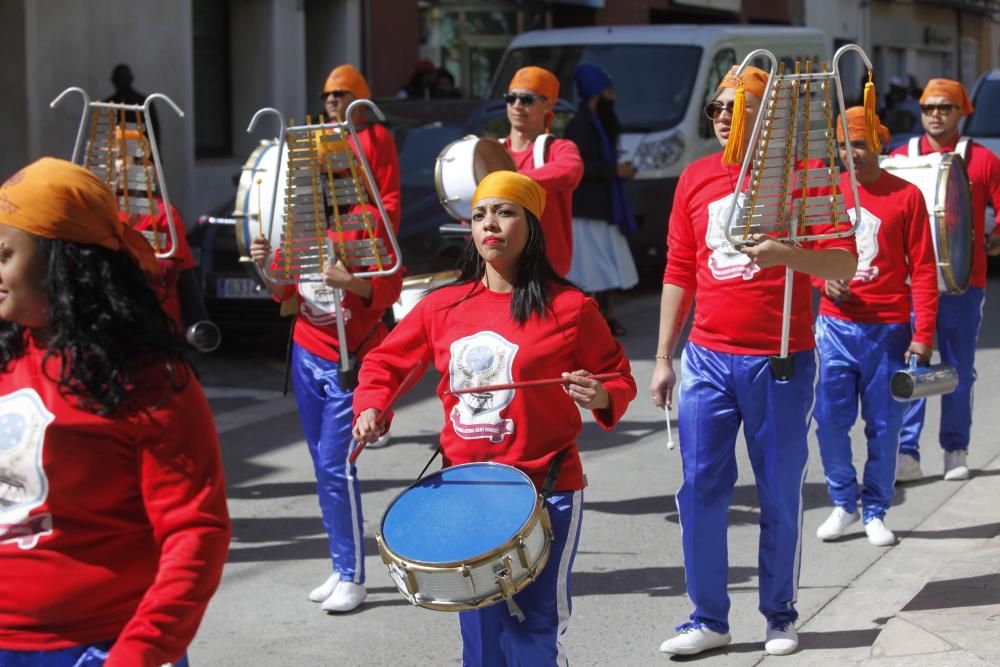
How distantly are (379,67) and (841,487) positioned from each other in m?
14.2

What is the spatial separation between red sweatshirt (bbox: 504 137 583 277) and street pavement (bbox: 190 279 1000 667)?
1229 mm

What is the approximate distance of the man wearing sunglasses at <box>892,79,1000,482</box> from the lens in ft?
25.7

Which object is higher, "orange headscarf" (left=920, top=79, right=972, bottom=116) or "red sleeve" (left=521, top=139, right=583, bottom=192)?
"orange headscarf" (left=920, top=79, right=972, bottom=116)

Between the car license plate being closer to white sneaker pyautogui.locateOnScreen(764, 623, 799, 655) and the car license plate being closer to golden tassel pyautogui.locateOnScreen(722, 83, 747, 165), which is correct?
white sneaker pyautogui.locateOnScreen(764, 623, 799, 655)

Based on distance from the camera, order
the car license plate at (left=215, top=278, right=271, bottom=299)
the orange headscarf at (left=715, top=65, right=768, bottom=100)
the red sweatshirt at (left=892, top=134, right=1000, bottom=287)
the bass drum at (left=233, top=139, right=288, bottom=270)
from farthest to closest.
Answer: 1. the car license plate at (left=215, top=278, right=271, bottom=299)
2. the red sweatshirt at (left=892, top=134, right=1000, bottom=287)
3. the bass drum at (left=233, top=139, right=288, bottom=270)
4. the orange headscarf at (left=715, top=65, right=768, bottom=100)

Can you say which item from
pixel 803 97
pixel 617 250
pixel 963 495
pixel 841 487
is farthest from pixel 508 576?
pixel 617 250

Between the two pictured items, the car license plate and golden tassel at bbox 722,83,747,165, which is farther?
the car license plate

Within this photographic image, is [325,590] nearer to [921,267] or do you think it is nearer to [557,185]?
[557,185]

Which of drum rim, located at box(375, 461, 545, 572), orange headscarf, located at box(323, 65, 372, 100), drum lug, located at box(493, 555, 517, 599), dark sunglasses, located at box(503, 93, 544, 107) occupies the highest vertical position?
orange headscarf, located at box(323, 65, 372, 100)

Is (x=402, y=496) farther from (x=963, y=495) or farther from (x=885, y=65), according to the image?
(x=885, y=65)

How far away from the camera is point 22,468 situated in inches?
108

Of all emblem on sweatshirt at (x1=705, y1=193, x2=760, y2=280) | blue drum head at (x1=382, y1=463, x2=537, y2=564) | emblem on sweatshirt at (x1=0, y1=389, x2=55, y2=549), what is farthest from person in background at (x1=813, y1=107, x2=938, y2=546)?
emblem on sweatshirt at (x1=0, y1=389, x2=55, y2=549)

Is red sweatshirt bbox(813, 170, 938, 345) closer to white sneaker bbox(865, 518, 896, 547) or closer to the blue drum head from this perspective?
white sneaker bbox(865, 518, 896, 547)

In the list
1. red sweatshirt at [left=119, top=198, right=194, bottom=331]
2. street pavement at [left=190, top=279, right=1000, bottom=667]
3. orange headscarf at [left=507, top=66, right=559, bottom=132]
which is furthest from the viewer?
orange headscarf at [left=507, top=66, right=559, bottom=132]
